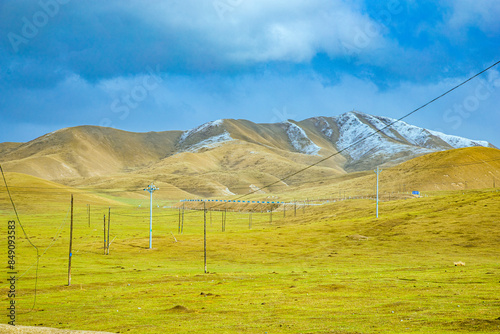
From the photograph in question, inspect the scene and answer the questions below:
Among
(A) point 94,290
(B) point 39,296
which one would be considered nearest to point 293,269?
(A) point 94,290

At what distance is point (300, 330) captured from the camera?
24.5 m

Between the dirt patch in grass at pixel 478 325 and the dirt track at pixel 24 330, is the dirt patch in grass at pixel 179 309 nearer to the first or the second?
the dirt track at pixel 24 330

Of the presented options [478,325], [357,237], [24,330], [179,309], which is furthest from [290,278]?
[357,237]

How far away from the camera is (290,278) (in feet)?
159

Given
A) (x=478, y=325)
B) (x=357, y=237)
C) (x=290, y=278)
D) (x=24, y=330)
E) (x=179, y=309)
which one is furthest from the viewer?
(x=357, y=237)

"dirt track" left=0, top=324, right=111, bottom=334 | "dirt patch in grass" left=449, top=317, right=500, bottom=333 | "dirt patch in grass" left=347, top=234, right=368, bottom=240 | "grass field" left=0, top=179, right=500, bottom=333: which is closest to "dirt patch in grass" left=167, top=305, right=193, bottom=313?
"grass field" left=0, top=179, right=500, bottom=333

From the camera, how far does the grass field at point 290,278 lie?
27281 millimetres

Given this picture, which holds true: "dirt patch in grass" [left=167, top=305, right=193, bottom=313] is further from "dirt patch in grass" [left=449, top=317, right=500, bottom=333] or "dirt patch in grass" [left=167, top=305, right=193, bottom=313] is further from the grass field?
"dirt patch in grass" [left=449, top=317, right=500, bottom=333]

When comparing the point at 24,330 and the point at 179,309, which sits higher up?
the point at 24,330

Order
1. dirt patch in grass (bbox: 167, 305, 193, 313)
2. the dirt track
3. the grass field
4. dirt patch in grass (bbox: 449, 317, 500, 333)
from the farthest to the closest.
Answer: dirt patch in grass (bbox: 167, 305, 193, 313)
the grass field
dirt patch in grass (bbox: 449, 317, 500, 333)
the dirt track

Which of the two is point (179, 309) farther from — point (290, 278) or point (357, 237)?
point (357, 237)

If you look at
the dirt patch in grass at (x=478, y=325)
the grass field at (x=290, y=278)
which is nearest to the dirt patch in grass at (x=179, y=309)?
the grass field at (x=290, y=278)

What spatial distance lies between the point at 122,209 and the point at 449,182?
126 m

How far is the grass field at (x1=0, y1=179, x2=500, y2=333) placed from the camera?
27.3 metres
